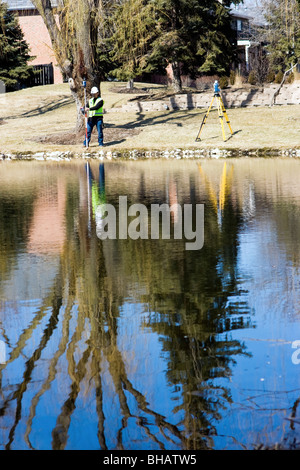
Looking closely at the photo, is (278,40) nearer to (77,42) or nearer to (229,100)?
(229,100)

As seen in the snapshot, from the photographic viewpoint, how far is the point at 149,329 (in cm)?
548

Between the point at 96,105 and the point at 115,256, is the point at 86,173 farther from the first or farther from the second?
the point at 115,256

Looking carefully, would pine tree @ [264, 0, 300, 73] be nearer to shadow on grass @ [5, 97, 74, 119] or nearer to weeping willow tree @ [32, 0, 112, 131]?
weeping willow tree @ [32, 0, 112, 131]

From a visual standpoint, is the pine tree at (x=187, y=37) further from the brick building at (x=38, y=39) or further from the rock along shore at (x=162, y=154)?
the brick building at (x=38, y=39)

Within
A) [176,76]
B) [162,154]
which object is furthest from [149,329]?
[176,76]

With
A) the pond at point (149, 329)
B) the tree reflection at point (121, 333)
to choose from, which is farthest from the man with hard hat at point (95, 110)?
the tree reflection at point (121, 333)

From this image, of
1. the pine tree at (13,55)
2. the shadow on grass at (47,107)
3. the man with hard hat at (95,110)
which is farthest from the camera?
Result: the pine tree at (13,55)

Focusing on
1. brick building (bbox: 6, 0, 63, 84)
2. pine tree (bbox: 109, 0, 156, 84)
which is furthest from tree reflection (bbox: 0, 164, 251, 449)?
brick building (bbox: 6, 0, 63, 84)

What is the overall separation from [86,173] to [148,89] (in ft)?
97.9

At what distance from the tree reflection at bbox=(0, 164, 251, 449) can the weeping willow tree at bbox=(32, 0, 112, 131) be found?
17852 mm

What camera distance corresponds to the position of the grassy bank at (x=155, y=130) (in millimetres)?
28266

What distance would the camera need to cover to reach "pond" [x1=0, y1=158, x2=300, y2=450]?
12.3 feet

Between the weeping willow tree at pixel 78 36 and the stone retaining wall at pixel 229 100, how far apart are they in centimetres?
1004

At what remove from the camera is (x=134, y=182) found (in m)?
17.5
